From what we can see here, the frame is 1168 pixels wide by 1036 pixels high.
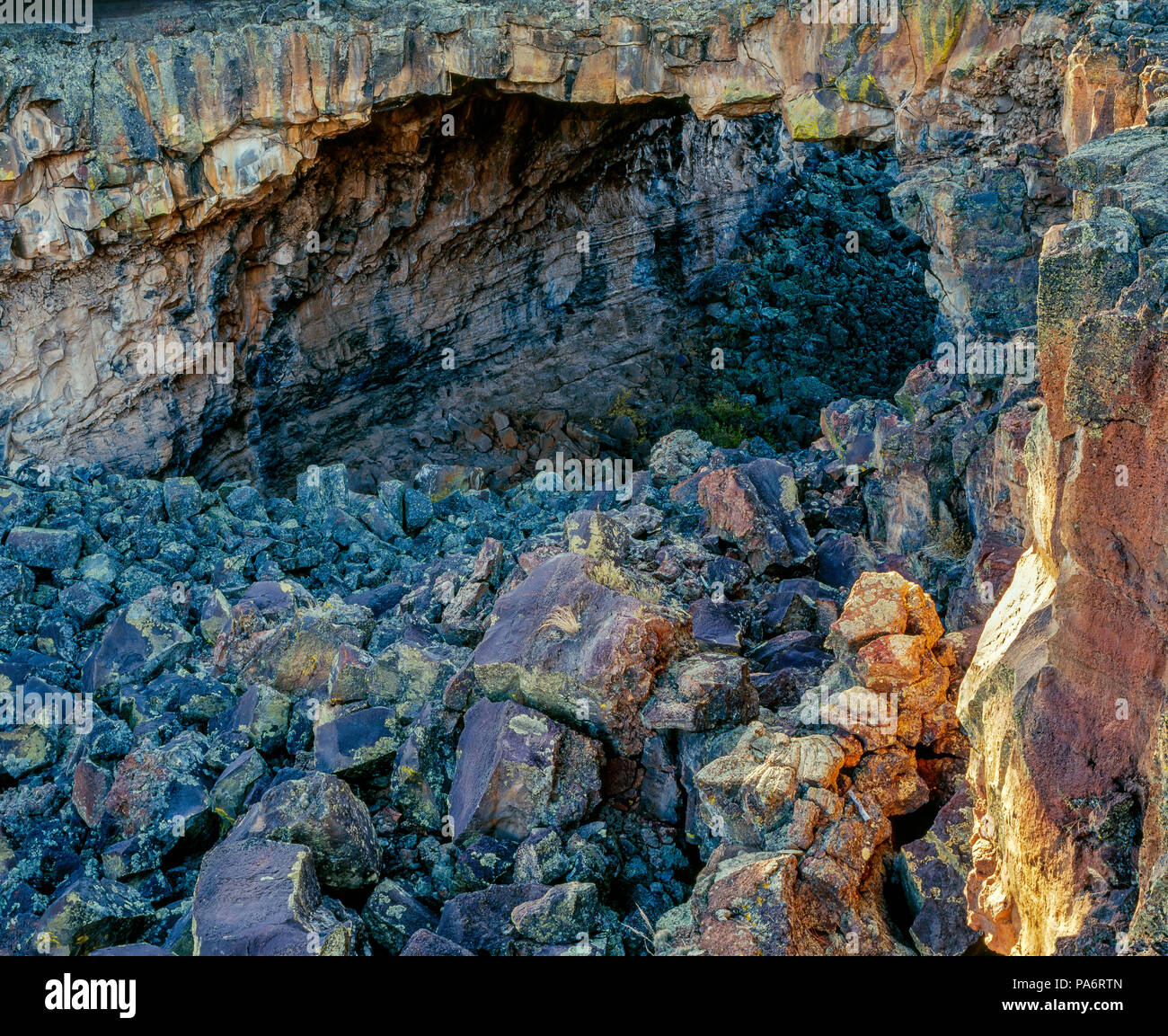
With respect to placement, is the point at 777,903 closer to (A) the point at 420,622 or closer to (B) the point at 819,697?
(B) the point at 819,697

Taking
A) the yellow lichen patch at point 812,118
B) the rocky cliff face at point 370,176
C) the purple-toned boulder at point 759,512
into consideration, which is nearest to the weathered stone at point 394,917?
the purple-toned boulder at point 759,512

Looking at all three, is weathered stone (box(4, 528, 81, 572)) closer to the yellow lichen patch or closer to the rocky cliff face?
the rocky cliff face

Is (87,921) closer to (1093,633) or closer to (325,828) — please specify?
(325,828)

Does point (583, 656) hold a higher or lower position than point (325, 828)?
higher

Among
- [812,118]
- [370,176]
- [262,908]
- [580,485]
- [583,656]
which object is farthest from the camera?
[370,176]

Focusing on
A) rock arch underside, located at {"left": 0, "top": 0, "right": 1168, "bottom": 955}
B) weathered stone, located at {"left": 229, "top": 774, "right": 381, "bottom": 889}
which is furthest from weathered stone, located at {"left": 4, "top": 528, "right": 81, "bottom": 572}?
weathered stone, located at {"left": 229, "top": 774, "right": 381, "bottom": 889}

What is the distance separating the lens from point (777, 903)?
469 cm

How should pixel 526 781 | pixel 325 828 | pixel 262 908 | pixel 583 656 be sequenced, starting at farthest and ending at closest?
pixel 583 656, pixel 526 781, pixel 325 828, pixel 262 908

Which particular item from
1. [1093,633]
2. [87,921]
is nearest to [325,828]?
[87,921]

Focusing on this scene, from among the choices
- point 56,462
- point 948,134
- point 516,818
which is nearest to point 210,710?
point 516,818

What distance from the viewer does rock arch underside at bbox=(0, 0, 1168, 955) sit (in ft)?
14.9

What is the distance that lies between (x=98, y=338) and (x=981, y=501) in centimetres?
806

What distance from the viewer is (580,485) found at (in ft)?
36.9

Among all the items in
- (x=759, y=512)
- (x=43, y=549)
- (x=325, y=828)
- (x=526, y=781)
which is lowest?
(x=325, y=828)
